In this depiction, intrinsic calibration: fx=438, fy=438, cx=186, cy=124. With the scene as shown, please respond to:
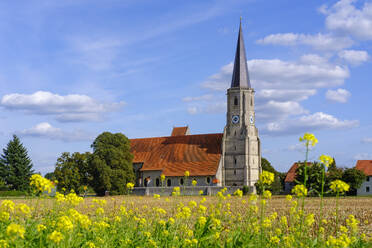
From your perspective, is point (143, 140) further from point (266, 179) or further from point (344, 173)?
point (266, 179)

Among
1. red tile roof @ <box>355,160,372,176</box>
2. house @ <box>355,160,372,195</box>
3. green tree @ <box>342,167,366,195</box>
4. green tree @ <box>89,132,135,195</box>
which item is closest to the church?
green tree @ <box>89,132,135,195</box>

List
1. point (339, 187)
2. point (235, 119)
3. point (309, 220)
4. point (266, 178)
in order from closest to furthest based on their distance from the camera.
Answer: point (339, 187), point (309, 220), point (266, 178), point (235, 119)

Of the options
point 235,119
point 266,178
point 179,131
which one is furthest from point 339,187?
point 179,131

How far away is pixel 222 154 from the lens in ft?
249

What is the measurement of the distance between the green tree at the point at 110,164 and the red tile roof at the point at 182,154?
743 cm

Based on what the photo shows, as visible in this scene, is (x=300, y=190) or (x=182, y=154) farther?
(x=182, y=154)

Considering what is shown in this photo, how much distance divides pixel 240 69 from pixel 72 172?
34.6 meters

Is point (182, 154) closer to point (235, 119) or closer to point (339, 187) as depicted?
point (235, 119)

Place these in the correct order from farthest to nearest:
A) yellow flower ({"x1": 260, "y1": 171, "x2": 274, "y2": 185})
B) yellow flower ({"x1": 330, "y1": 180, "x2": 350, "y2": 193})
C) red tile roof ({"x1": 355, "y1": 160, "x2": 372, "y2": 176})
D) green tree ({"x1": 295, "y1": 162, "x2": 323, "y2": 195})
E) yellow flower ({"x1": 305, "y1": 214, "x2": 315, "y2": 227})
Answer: red tile roof ({"x1": 355, "y1": 160, "x2": 372, "y2": 176}) < yellow flower ({"x1": 260, "y1": 171, "x2": 274, "y2": 185}) < yellow flower ({"x1": 305, "y1": 214, "x2": 315, "y2": 227}) < yellow flower ({"x1": 330, "y1": 180, "x2": 350, "y2": 193}) < green tree ({"x1": 295, "y1": 162, "x2": 323, "y2": 195})

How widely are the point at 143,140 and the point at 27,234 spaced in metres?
78.6

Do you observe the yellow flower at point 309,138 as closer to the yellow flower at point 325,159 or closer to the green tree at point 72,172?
the yellow flower at point 325,159

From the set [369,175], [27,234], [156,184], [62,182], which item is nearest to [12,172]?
[62,182]

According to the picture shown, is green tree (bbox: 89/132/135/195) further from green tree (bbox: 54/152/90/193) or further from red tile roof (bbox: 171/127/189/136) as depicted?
red tile roof (bbox: 171/127/189/136)

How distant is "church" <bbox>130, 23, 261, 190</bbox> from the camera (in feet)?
244
